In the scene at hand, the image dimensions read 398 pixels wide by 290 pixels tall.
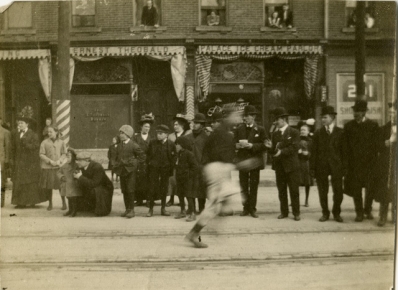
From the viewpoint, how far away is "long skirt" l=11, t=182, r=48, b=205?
5.60 m

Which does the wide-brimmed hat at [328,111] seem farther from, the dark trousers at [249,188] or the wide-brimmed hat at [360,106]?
the dark trousers at [249,188]

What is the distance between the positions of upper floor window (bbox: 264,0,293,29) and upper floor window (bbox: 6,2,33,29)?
Answer: 2691 mm

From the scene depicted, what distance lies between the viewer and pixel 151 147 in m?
7.34

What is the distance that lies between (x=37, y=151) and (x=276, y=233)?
3.01 m

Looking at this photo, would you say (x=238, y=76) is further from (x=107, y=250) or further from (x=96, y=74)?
(x=107, y=250)

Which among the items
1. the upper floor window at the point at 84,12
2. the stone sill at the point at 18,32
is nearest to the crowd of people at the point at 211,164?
the stone sill at the point at 18,32

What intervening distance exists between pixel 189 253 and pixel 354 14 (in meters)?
3.27

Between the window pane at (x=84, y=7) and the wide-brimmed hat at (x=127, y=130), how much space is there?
139 centimetres

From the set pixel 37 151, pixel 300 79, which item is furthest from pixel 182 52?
pixel 37 151

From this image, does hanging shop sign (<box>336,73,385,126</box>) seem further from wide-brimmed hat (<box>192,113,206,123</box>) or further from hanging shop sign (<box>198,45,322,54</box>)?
wide-brimmed hat (<box>192,113,206,123</box>)

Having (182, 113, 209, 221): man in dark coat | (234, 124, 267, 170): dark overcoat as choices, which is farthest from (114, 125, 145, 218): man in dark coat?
(234, 124, 267, 170): dark overcoat

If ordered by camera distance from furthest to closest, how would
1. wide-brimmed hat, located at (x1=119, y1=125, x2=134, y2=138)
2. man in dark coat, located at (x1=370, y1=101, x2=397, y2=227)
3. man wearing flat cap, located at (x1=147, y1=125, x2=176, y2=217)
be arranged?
man wearing flat cap, located at (x1=147, y1=125, x2=176, y2=217) < wide-brimmed hat, located at (x1=119, y1=125, x2=134, y2=138) < man in dark coat, located at (x1=370, y1=101, x2=397, y2=227)

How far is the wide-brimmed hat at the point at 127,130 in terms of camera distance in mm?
6062

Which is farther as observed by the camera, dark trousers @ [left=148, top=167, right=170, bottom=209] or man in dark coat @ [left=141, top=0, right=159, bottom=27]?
dark trousers @ [left=148, top=167, right=170, bottom=209]
